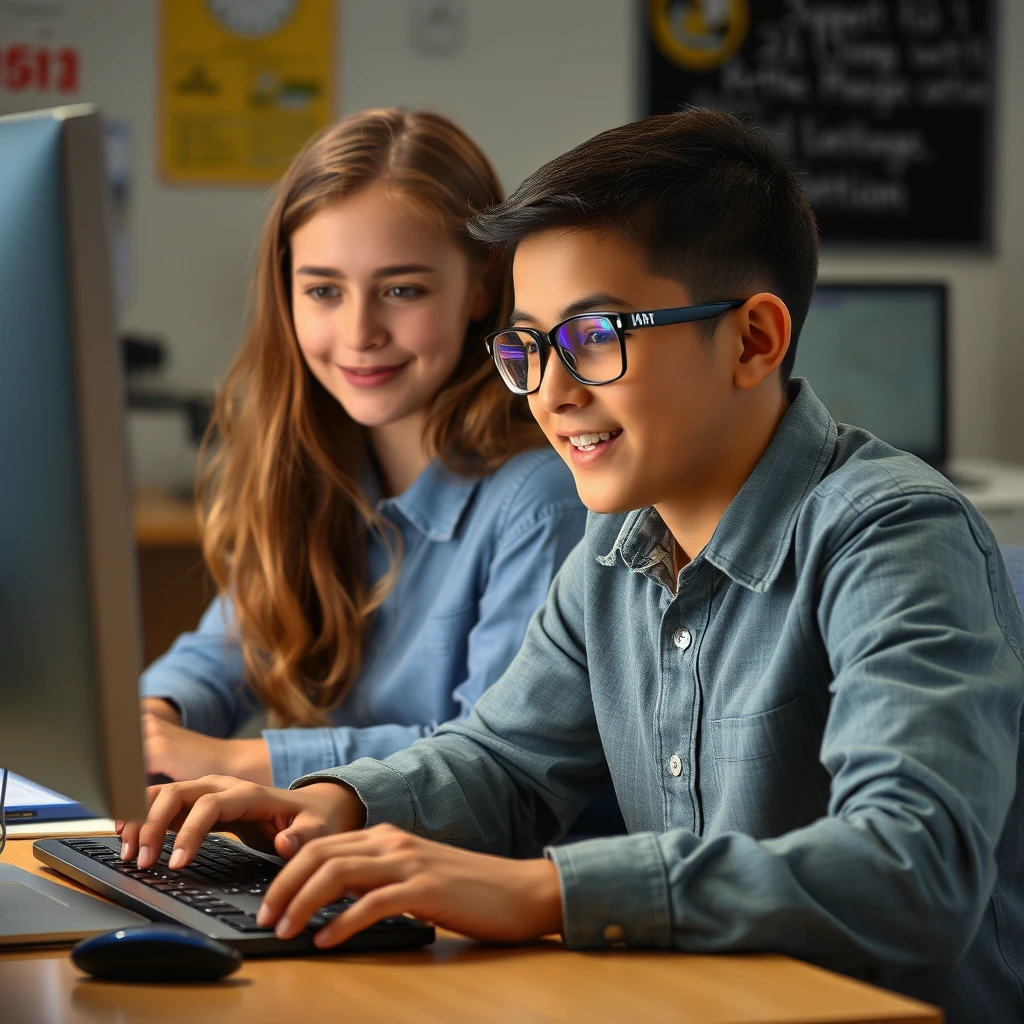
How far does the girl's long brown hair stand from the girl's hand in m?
0.18

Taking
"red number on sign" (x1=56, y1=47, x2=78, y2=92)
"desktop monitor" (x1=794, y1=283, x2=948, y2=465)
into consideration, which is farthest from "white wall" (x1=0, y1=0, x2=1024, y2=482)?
"desktop monitor" (x1=794, y1=283, x2=948, y2=465)

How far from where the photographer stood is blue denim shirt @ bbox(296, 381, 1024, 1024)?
0.76 metres

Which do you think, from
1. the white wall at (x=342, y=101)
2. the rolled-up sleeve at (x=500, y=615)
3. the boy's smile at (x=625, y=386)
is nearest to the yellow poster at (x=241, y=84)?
the white wall at (x=342, y=101)

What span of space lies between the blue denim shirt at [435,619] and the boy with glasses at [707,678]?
264 millimetres

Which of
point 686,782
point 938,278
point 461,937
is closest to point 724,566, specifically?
point 686,782

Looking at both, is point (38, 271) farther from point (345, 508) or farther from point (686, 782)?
point (345, 508)

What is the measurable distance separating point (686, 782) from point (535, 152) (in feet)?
8.06

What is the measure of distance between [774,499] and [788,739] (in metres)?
0.16

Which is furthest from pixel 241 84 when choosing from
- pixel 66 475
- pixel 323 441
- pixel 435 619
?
pixel 66 475

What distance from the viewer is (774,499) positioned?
40.1 inches

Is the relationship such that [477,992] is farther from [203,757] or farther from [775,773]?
[203,757]

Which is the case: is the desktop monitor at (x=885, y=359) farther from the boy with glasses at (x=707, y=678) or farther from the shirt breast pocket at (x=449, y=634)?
the boy with glasses at (x=707, y=678)

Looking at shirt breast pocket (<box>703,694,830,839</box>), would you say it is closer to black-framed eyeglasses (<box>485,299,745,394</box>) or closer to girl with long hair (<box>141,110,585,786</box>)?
black-framed eyeglasses (<box>485,299,745,394</box>)

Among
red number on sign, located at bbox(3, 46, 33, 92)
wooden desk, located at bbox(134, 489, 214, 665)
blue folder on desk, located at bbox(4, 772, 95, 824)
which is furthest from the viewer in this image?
red number on sign, located at bbox(3, 46, 33, 92)
